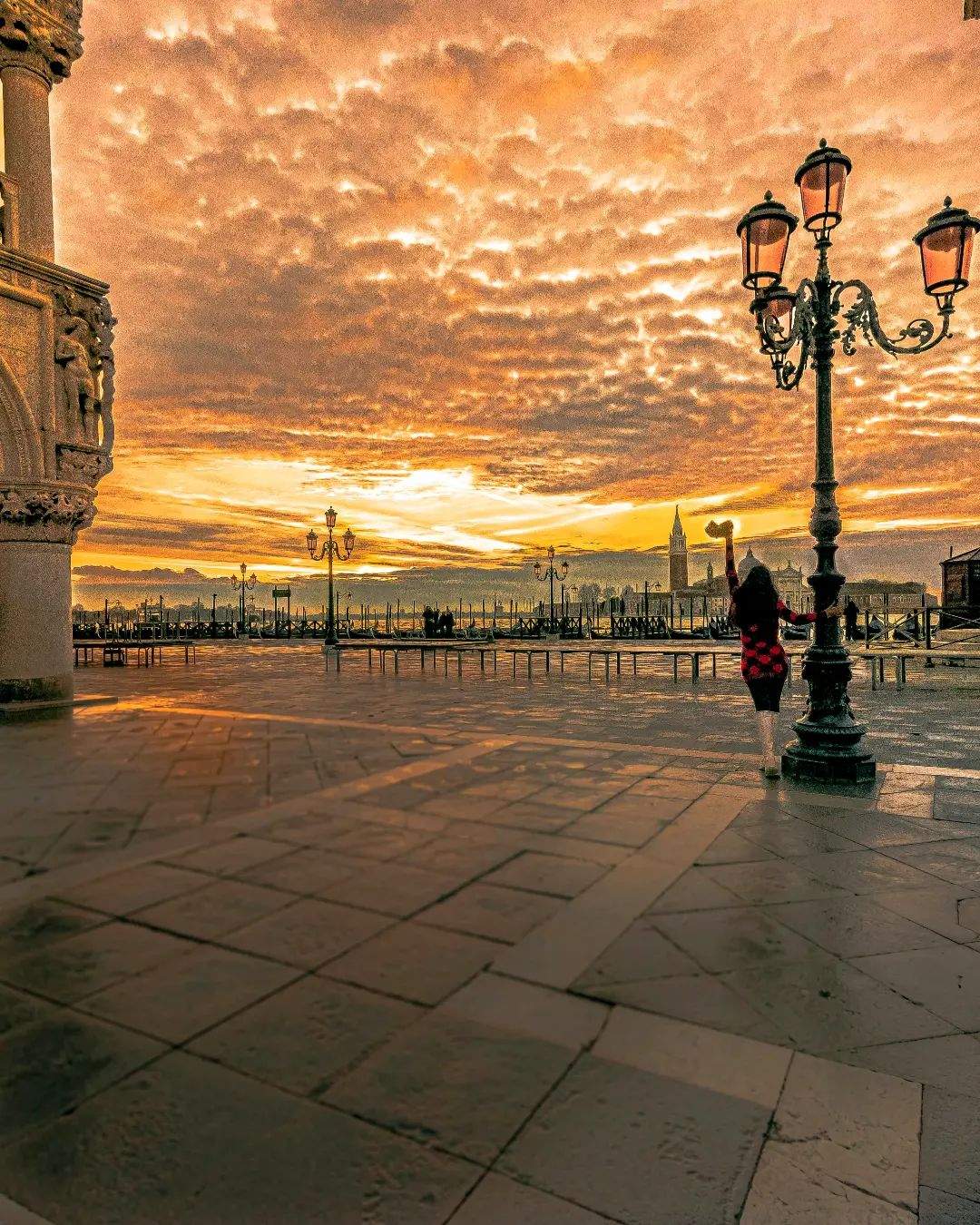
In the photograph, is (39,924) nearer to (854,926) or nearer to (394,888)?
(394,888)

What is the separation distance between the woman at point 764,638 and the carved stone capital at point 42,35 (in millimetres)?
13175

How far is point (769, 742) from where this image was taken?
20.8 ft

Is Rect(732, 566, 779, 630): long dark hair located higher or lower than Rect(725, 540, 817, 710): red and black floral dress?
higher

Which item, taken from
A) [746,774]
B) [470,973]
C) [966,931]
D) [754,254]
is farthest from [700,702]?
[470,973]

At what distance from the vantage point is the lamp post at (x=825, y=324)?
617 cm

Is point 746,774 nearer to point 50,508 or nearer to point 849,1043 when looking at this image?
point 849,1043

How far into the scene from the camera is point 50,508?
35.8 feet

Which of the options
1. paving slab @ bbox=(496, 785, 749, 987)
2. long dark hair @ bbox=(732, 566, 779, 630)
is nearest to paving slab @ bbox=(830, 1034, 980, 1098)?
paving slab @ bbox=(496, 785, 749, 987)

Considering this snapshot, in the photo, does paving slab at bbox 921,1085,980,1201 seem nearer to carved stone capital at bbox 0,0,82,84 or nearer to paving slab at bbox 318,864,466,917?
paving slab at bbox 318,864,466,917

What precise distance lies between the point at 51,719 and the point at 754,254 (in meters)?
10.9

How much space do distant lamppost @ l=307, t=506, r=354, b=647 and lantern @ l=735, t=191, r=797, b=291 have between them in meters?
16.9

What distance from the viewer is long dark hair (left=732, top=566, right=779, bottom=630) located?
20.7ft

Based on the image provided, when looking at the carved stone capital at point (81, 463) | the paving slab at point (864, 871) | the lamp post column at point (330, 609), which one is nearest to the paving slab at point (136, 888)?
the paving slab at point (864, 871)

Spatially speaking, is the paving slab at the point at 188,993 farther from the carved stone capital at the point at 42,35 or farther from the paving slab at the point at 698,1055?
the carved stone capital at the point at 42,35
